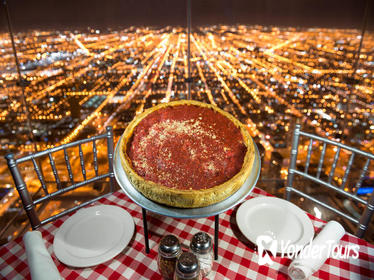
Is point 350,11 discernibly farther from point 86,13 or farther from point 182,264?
point 182,264

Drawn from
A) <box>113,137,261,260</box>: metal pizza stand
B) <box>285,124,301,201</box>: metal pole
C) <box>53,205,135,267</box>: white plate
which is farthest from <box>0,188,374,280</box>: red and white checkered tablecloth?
<box>285,124,301,201</box>: metal pole

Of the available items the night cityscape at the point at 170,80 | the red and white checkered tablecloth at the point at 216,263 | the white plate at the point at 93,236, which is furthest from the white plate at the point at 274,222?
the night cityscape at the point at 170,80

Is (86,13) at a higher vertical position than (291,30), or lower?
higher

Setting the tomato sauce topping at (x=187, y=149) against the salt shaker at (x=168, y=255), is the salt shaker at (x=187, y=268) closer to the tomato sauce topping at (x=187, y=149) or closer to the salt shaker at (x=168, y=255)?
the salt shaker at (x=168, y=255)

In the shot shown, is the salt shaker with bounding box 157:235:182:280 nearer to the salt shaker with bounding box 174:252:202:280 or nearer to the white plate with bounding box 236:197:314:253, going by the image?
the salt shaker with bounding box 174:252:202:280

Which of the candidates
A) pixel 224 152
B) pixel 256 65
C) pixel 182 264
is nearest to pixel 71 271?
pixel 182 264

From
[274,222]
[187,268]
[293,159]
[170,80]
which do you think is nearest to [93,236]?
[187,268]
